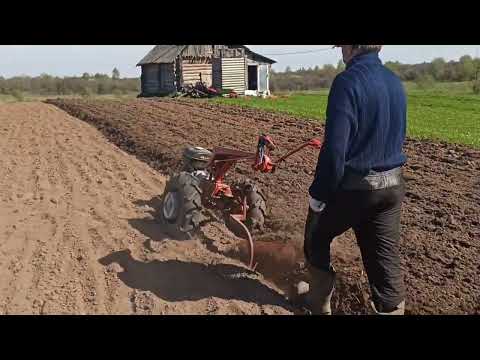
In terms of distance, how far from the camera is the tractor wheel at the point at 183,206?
5805mm

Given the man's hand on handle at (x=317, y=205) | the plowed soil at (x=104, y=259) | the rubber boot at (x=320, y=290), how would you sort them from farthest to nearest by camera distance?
the plowed soil at (x=104, y=259), the rubber boot at (x=320, y=290), the man's hand on handle at (x=317, y=205)

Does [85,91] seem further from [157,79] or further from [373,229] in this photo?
[373,229]

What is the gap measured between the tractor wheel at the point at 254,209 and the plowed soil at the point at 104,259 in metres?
0.50

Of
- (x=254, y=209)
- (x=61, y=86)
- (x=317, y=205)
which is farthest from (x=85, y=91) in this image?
(x=317, y=205)

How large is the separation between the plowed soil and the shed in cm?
2783

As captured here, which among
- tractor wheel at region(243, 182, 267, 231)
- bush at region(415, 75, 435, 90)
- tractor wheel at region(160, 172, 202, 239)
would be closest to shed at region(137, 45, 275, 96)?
bush at region(415, 75, 435, 90)

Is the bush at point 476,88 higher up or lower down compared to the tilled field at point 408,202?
higher up

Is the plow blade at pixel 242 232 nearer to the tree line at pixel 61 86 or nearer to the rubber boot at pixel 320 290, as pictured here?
the rubber boot at pixel 320 290

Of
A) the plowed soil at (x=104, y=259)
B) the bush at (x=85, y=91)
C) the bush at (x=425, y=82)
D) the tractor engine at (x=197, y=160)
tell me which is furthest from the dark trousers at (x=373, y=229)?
the bush at (x=85, y=91)

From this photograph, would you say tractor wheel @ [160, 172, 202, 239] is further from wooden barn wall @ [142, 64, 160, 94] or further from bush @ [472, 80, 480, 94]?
bush @ [472, 80, 480, 94]

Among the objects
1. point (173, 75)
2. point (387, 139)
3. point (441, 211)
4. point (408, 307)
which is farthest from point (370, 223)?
point (173, 75)

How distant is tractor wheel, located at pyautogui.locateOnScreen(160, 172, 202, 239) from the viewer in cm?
580

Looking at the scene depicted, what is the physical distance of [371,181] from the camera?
11.6 feet

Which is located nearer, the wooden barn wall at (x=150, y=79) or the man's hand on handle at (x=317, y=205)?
the man's hand on handle at (x=317, y=205)
